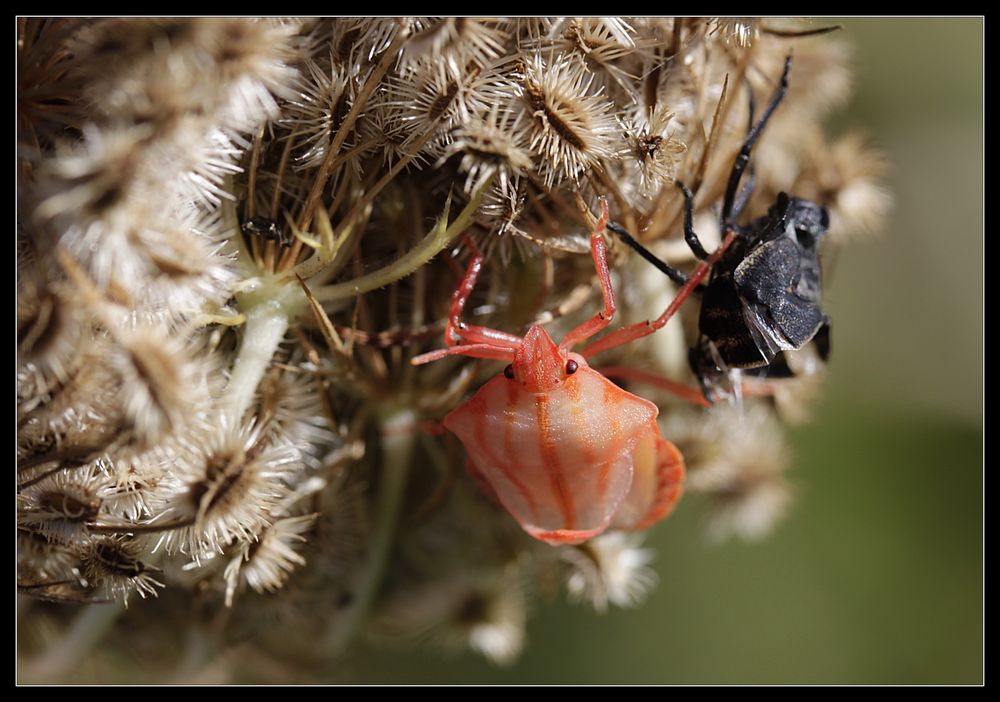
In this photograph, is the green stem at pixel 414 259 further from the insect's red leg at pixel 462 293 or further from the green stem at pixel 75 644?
the green stem at pixel 75 644

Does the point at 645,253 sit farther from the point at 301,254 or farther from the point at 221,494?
the point at 221,494

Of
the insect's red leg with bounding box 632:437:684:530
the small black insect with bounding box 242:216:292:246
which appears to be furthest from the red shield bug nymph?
the small black insect with bounding box 242:216:292:246

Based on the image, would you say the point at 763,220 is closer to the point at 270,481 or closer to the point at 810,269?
the point at 810,269

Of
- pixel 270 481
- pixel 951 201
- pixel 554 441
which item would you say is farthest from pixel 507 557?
pixel 951 201

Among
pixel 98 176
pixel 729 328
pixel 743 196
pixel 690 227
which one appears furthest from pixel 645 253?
pixel 98 176

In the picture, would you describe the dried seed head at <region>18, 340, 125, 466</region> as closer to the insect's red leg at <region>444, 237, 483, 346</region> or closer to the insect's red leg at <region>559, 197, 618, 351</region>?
the insect's red leg at <region>444, 237, 483, 346</region>

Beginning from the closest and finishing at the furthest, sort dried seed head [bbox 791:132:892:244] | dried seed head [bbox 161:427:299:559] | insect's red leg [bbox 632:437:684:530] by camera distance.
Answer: dried seed head [bbox 161:427:299:559] → insect's red leg [bbox 632:437:684:530] → dried seed head [bbox 791:132:892:244]

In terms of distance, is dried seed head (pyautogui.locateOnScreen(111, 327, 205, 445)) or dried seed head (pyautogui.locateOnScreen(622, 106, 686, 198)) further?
dried seed head (pyautogui.locateOnScreen(622, 106, 686, 198))

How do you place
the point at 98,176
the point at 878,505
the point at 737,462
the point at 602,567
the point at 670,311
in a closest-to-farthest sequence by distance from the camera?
1. the point at 98,176
2. the point at 670,311
3. the point at 602,567
4. the point at 737,462
5. the point at 878,505
